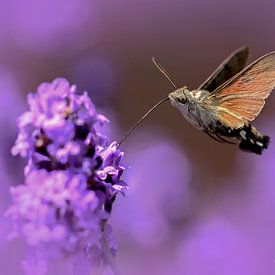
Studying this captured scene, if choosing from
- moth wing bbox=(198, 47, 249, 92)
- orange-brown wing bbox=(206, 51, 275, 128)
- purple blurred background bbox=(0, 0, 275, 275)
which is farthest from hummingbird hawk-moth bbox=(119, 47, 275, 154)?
purple blurred background bbox=(0, 0, 275, 275)

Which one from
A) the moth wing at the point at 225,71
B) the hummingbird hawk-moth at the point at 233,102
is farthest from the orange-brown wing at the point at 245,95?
the moth wing at the point at 225,71

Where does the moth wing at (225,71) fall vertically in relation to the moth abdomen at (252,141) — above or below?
above

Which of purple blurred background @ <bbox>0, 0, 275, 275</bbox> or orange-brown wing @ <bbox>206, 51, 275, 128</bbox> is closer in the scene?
orange-brown wing @ <bbox>206, 51, 275, 128</bbox>

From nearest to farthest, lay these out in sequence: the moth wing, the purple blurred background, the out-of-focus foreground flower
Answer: the out-of-focus foreground flower < the moth wing < the purple blurred background

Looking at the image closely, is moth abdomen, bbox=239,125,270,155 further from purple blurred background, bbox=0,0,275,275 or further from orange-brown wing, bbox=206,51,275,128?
purple blurred background, bbox=0,0,275,275

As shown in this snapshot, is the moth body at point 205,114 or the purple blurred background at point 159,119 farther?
the purple blurred background at point 159,119

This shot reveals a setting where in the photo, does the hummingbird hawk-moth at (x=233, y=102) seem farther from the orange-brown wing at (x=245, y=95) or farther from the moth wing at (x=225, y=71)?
the moth wing at (x=225, y=71)

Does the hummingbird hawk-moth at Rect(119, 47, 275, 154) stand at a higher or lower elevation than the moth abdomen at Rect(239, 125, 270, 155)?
higher
